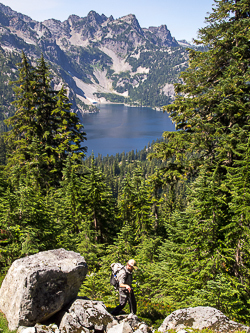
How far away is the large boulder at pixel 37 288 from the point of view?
6.28 metres

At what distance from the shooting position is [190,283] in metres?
8.86

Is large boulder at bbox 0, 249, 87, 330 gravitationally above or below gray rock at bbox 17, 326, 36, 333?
above

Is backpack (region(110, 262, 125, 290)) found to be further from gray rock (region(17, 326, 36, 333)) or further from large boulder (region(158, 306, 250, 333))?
gray rock (region(17, 326, 36, 333))

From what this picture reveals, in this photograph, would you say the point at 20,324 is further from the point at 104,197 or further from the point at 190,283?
the point at 104,197

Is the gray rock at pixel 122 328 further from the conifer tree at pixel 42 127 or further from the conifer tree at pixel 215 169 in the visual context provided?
the conifer tree at pixel 42 127

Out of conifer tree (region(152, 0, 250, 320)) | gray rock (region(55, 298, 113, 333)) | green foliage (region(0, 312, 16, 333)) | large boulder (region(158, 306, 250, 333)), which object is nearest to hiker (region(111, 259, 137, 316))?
gray rock (region(55, 298, 113, 333))

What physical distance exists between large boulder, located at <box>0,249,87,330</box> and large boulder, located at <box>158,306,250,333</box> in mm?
3328

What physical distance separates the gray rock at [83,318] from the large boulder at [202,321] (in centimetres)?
189

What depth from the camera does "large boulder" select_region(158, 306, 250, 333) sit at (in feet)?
20.5

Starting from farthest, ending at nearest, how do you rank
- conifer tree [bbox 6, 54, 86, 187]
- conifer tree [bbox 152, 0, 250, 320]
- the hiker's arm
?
conifer tree [bbox 6, 54, 86, 187] → conifer tree [bbox 152, 0, 250, 320] → the hiker's arm

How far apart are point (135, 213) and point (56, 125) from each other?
41.9 ft

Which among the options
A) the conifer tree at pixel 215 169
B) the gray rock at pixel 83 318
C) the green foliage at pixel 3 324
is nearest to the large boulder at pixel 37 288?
the green foliage at pixel 3 324

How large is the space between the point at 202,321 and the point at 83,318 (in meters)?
3.68

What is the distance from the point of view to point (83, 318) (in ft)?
22.5
